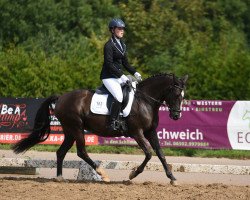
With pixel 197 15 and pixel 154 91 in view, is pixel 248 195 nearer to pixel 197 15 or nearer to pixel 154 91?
pixel 154 91

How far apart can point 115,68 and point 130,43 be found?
1122 inches

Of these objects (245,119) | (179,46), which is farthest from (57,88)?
(179,46)

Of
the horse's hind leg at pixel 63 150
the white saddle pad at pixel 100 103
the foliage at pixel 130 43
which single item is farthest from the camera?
the foliage at pixel 130 43

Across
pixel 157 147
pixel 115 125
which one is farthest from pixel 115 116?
pixel 157 147

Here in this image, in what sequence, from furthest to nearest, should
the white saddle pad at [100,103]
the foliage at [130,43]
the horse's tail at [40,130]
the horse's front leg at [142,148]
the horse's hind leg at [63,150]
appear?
the foliage at [130,43] → the horse's tail at [40,130] → the horse's hind leg at [63,150] → the white saddle pad at [100,103] → the horse's front leg at [142,148]

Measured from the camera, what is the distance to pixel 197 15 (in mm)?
46344

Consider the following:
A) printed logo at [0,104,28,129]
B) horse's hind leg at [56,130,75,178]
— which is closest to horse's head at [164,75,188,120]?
horse's hind leg at [56,130,75,178]

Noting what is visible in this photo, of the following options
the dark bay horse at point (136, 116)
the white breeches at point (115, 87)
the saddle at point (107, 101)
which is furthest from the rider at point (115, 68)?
the dark bay horse at point (136, 116)

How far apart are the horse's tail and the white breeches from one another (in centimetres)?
134

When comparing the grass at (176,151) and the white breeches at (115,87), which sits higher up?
the white breeches at (115,87)

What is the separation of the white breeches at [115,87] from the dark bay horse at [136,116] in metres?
0.32

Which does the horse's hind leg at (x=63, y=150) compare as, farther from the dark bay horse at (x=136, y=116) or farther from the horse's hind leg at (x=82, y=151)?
the horse's hind leg at (x=82, y=151)

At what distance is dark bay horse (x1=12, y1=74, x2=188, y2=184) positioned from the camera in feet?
42.2

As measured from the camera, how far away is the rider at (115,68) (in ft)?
42.5
